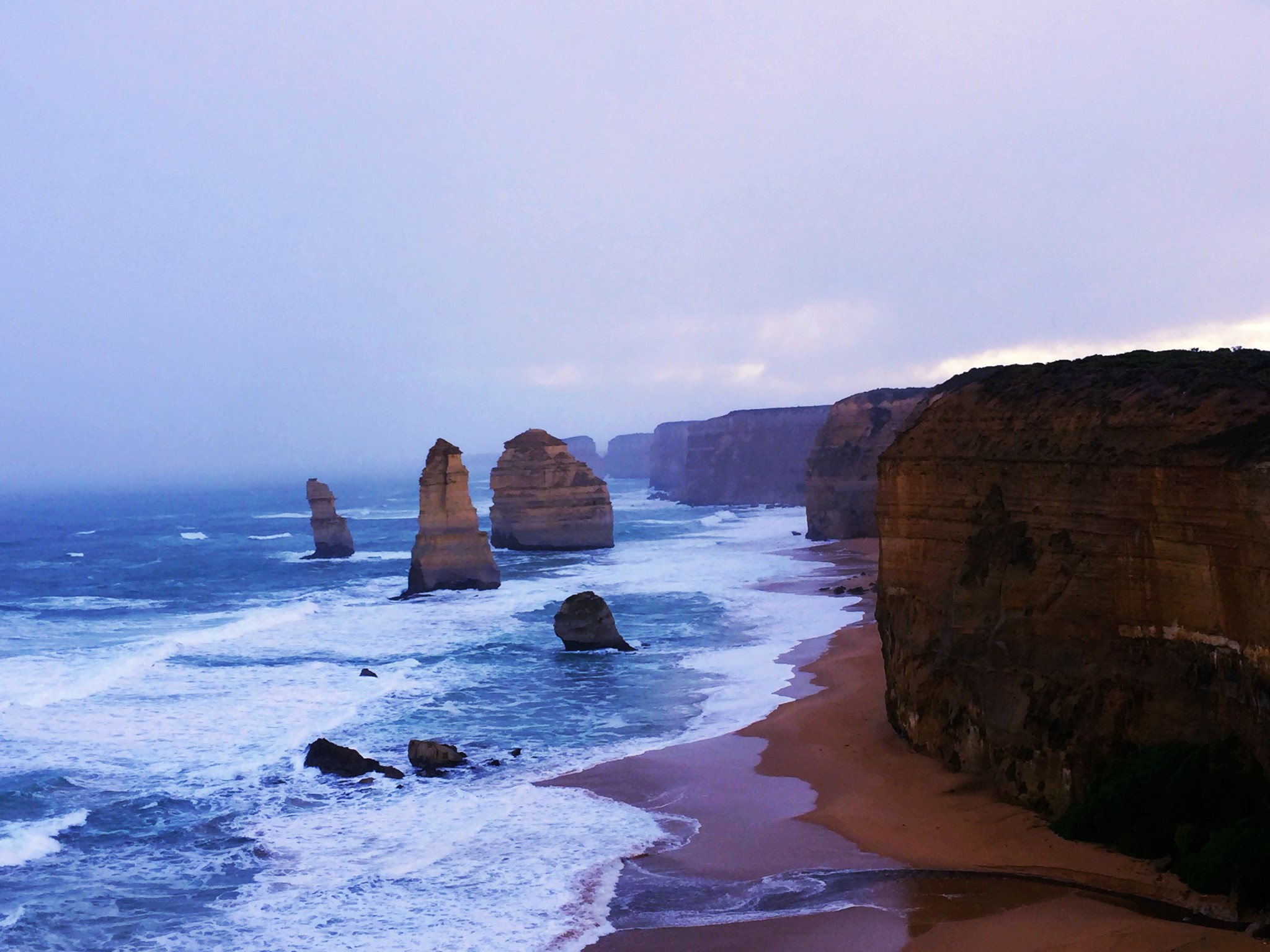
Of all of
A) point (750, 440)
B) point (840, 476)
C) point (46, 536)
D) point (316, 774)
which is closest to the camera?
point (316, 774)

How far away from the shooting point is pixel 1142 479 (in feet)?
47.0

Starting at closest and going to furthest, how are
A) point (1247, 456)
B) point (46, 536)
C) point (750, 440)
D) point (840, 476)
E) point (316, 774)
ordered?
point (1247, 456), point (316, 774), point (840, 476), point (46, 536), point (750, 440)

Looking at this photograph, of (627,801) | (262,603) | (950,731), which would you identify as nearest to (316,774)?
(627,801)

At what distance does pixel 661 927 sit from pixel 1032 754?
582 centimetres

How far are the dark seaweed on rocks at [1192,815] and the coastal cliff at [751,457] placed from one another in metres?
100

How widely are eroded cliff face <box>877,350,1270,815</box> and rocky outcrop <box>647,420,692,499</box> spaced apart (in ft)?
411

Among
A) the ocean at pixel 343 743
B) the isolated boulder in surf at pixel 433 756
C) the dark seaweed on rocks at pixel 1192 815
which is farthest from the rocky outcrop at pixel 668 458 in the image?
→ the dark seaweed on rocks at pixel 1192 815

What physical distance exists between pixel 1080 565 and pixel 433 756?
12.0 m

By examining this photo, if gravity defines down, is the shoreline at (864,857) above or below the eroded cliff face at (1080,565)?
below

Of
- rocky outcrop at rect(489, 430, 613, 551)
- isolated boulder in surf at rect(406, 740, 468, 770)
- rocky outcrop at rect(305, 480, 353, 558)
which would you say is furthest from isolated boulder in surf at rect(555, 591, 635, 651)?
rocky outcrop at rect(305, 480, 353, 558)

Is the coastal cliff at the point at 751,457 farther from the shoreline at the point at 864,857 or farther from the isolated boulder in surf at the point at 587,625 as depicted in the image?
the shoreline at the point at 864,857

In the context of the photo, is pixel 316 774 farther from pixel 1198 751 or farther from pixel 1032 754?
pixel 1198 751

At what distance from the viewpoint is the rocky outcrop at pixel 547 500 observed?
2596 inches

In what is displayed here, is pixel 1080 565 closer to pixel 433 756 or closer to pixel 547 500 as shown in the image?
pixel 433 756
